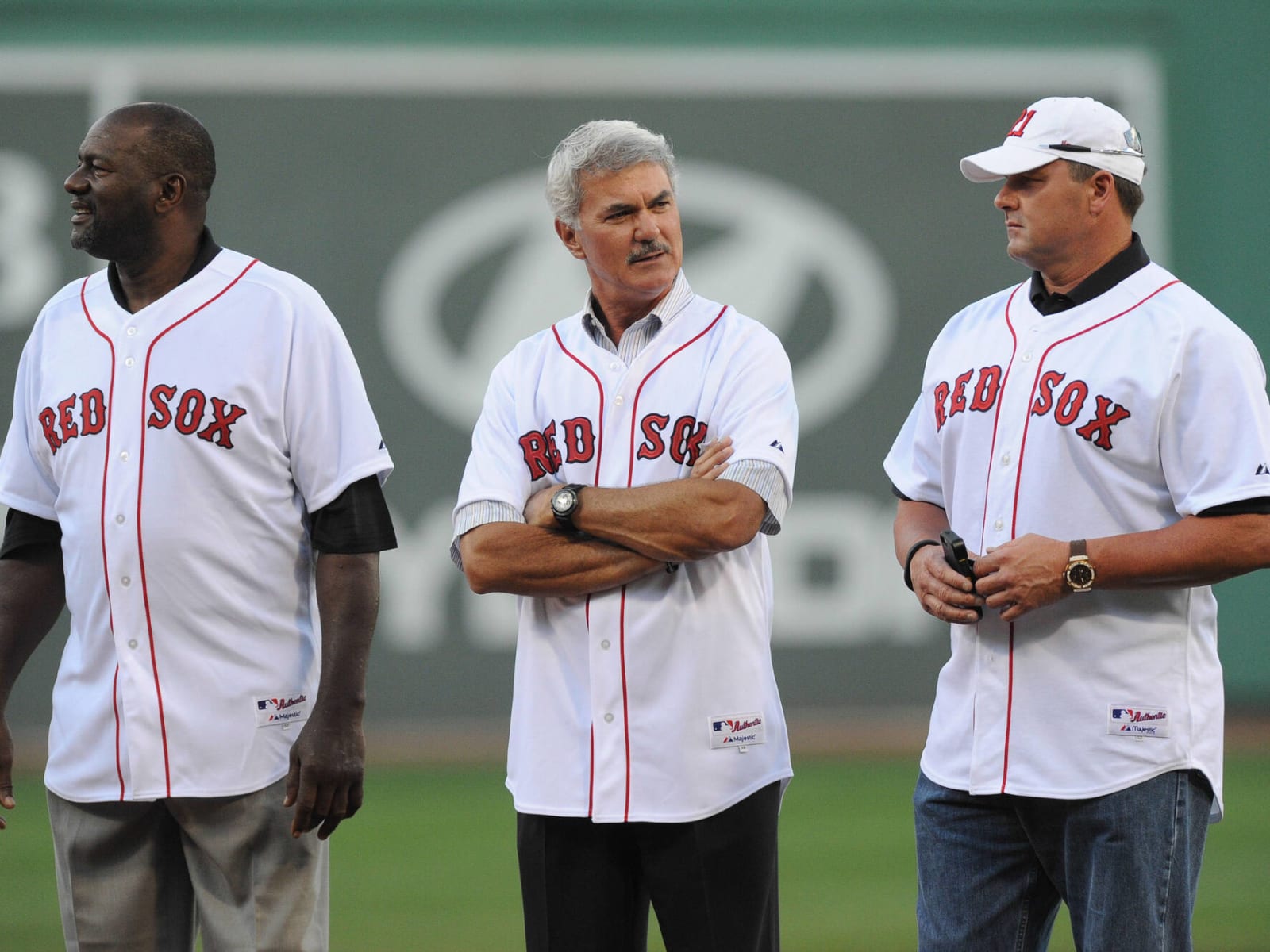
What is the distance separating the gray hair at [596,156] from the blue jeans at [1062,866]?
1.19m

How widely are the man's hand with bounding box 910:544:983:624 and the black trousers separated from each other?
41 centimetres

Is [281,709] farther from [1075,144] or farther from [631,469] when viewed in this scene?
[1075,144]

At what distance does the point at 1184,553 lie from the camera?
2.30 m

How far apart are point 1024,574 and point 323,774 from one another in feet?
3.70

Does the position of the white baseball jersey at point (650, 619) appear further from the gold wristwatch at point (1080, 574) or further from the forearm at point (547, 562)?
the gold wristwatch at point (1080, 574)

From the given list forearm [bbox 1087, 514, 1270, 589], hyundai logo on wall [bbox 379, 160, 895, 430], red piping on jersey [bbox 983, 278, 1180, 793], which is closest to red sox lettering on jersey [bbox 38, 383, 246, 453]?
red piping on jersey [bbox 983, 278, 1180, 793]

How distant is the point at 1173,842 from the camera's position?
2322 mm

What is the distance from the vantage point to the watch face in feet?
7.64

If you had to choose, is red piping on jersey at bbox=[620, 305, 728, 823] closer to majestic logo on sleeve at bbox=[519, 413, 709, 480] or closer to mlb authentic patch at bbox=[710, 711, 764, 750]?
majestic logo on sleeve at bbox=[519, 413, 709, 480]

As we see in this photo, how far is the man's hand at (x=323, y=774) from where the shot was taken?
7.74 feet

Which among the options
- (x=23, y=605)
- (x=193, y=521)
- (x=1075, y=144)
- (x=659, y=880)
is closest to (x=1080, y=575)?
(x=1075, y=144)

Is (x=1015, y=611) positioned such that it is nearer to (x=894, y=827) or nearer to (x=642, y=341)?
(x=642, y=341)

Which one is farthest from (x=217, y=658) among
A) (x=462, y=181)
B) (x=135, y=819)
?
(x=462, y=181)

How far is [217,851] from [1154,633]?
1.53 meters
